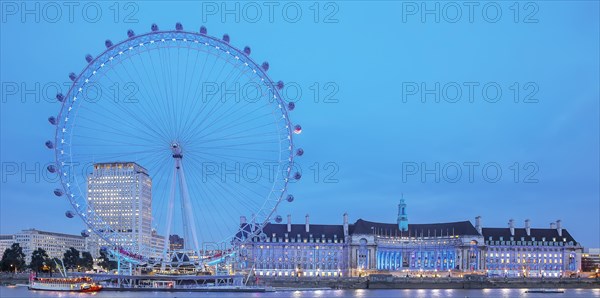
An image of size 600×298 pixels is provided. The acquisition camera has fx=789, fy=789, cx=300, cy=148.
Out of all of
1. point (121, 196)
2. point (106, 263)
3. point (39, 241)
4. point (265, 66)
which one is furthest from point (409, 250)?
point (39, 241)

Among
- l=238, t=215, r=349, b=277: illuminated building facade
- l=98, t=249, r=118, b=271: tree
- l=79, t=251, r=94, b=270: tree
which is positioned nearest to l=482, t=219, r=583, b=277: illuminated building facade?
l=238, t=215, r=349, b=277: illuminated building facade

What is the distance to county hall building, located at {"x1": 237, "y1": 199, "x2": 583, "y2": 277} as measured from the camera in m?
119

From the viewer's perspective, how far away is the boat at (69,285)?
7012 centimetres

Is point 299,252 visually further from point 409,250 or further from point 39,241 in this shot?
point 39,241

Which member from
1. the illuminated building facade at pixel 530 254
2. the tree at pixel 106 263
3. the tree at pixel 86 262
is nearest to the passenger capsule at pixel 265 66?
the tree at pixel 86 262

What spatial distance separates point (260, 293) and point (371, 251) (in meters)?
50.8

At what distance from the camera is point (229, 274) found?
7194 centimetres

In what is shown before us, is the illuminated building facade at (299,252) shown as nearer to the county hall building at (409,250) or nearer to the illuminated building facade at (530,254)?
the county hall building at (409,250)

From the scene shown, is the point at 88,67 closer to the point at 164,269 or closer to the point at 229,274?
the point at 164,269

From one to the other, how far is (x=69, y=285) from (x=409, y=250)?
6492 centimetres

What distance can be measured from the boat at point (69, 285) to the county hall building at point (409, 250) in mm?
43564

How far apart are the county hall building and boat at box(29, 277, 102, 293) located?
43.6 m

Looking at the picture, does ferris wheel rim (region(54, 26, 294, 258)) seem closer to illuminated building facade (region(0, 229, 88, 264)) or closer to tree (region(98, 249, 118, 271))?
tree (region(98, 249, 118, 271))

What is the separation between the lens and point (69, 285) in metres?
72.2
